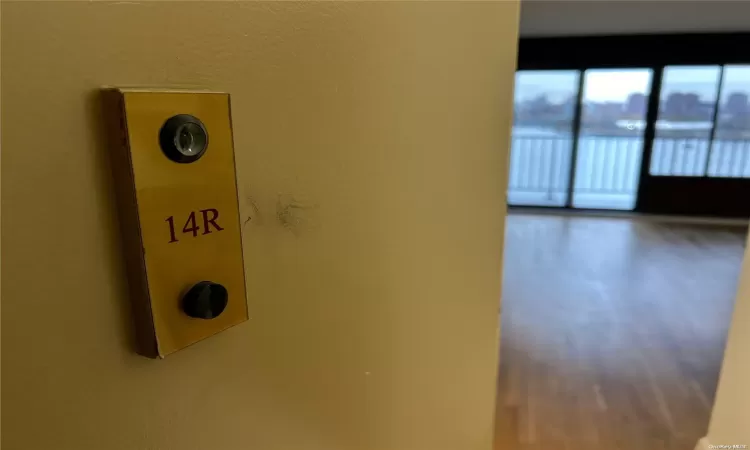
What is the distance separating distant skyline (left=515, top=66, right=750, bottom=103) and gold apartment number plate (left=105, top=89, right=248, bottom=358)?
5.74 metres

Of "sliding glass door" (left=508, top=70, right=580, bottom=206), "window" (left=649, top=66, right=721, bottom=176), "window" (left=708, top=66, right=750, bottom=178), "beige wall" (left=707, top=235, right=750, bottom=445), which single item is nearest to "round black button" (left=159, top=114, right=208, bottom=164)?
"beige wall" (left=707, top=235, right=750, bottom=445)

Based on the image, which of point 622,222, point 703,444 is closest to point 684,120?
point 622,222

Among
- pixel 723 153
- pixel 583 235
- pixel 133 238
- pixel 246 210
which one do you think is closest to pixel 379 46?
pixel 246 210

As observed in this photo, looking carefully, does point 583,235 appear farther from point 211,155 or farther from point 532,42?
point 211,155

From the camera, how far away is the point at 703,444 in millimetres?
1719

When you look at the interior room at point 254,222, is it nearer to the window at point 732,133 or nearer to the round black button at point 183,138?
the round black button at point 183,138

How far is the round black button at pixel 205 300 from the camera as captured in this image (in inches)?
16.4

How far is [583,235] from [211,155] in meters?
5.06

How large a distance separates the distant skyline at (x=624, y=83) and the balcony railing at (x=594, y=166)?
524 mm

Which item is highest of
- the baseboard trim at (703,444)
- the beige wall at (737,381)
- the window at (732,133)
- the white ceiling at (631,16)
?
the white ceiling at (631,16)

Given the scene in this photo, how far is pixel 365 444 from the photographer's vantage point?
726mm

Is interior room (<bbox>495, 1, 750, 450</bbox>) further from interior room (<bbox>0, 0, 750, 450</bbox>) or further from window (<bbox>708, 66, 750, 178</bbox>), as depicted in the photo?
interior room (<bbox>0, 0, 750, 450</bbox>)

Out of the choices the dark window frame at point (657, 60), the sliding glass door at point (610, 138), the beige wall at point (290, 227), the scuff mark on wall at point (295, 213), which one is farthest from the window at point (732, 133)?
the scuff mark on wall at point (295, 213)

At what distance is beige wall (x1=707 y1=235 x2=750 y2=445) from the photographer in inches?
55.7
